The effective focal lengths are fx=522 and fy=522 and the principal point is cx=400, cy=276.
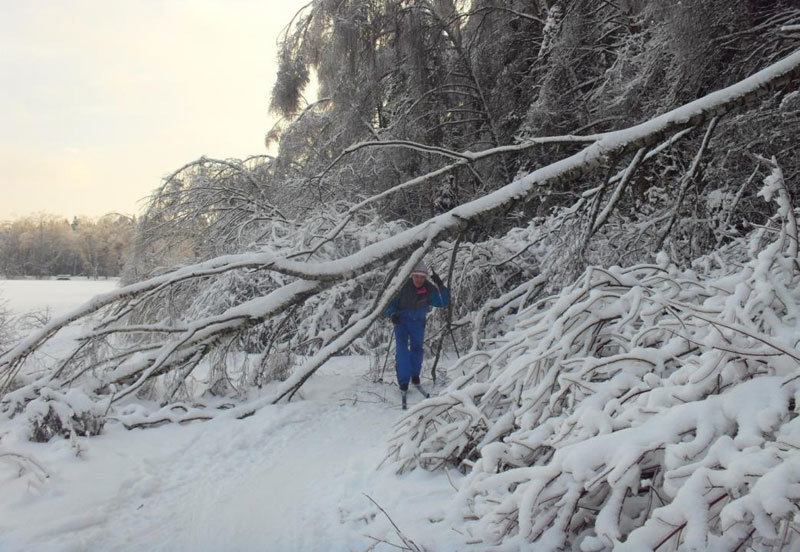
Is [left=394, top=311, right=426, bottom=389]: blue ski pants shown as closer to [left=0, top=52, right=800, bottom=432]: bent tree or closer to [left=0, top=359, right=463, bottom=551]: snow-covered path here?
[left=0, top=359, right=463, bottom=551]: snow-covered path

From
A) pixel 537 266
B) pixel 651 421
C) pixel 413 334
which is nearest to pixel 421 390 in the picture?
pixel 413 334

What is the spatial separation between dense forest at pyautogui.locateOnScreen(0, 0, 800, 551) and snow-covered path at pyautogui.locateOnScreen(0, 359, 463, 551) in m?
0.30

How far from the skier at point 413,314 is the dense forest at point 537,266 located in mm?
351

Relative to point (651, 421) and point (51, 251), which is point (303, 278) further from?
point (51, 251)

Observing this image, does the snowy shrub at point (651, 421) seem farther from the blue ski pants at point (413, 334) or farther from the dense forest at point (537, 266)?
the blue ski pants at point (413, 334)

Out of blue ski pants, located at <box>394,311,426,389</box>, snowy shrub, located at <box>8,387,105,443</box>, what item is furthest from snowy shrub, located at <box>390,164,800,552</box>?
snowy shrub, located at <box>8,387,105,443</box>

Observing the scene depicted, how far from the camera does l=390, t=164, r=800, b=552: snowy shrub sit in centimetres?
143

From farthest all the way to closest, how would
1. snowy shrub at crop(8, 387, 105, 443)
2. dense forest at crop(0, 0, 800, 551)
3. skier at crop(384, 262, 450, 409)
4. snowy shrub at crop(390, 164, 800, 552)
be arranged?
skier at crop(384, 262, 450, 409) → snowy shrub at crop(8, 387, 105, 443) → dense forest at crop(0, 0, 800, 551) → snowy shrub at crop(390, 164, 800, 552)

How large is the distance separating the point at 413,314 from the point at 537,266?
2245mm

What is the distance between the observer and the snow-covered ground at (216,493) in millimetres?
2566

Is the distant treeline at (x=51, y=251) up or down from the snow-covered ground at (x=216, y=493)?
up

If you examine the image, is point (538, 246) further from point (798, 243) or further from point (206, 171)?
point (206, 171)

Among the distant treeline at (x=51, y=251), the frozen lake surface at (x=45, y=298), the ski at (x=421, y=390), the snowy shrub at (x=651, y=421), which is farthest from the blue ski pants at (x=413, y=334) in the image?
the distant treeline at (x=51, y=251)

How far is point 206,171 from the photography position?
915 cm
